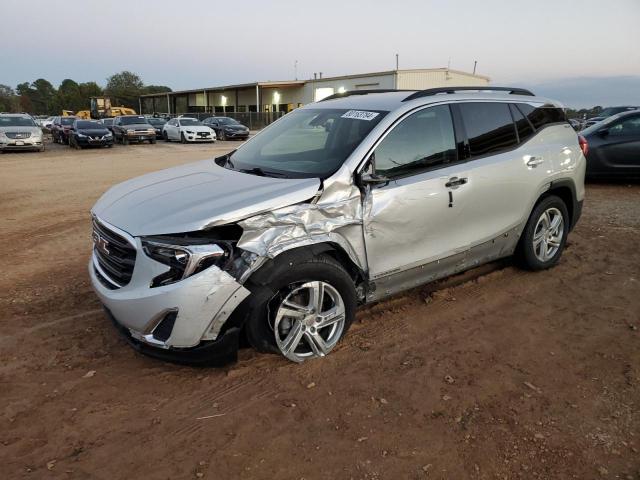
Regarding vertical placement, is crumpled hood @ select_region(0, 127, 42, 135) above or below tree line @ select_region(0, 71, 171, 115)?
below

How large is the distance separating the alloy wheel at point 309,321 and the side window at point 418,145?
1.00 m

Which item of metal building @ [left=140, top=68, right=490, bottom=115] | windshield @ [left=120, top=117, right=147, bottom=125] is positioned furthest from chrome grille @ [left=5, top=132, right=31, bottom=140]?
metal building @ [left=140, top=68, right=490, bottom=115]

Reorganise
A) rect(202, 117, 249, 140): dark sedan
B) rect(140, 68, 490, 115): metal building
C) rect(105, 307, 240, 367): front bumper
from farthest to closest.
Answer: rect(140, 68, 490, 115): metal building, rect(202, 117, 249, 140): dark sedan, rect(105, 307, 240, 367): front bumper

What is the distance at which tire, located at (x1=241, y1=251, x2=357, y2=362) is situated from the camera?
312 cm

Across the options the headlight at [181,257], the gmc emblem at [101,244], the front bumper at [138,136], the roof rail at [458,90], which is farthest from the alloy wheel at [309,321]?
the front bumper at [138,136]

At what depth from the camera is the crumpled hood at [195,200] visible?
3023 mm

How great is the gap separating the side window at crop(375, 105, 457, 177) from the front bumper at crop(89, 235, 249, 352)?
146 centimetres

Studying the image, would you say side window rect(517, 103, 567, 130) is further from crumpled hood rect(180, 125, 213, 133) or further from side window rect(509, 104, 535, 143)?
crumpled hood rect(180, 125, 213, 133)

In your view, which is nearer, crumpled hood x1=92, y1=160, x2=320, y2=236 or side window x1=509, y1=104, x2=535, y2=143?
crumpled hood x1=92, y1=160, x2=320, y2=236

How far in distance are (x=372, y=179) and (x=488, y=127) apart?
1.60 meters

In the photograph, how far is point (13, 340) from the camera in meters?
3.86

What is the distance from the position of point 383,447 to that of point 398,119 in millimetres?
2342

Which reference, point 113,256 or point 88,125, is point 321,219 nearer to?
point 113,256

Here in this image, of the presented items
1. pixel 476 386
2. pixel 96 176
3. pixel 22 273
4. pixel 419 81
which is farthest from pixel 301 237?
pixel 419 81
